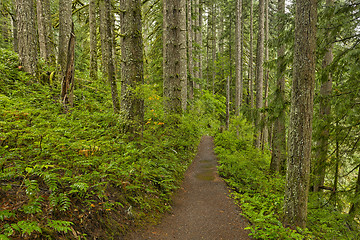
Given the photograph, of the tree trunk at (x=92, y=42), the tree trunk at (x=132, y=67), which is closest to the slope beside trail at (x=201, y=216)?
the tree trunk at (x=132, y=67)

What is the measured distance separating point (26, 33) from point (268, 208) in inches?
387

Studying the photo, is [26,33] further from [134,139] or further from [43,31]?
[134,139]

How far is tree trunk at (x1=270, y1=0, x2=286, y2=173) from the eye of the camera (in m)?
8.28

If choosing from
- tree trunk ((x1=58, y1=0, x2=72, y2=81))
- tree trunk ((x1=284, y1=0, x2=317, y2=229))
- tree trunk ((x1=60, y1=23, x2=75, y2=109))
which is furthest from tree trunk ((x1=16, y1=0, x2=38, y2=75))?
tree trunk ((x1=284, y1=0, x2=317, y2=229))

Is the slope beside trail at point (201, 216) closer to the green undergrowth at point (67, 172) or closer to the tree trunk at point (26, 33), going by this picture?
the green undergrowth at point (67, 172)

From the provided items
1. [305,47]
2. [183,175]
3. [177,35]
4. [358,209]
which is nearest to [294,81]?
[305,47]

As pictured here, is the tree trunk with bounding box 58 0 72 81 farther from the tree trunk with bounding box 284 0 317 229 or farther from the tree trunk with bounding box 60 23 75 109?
the tree trunk with bounding box 284 0 317 229

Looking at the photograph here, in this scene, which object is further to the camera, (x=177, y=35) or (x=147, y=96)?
(x=177, y=35)

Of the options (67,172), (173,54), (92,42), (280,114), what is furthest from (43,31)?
(280,114)

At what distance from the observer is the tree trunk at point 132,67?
5570mm

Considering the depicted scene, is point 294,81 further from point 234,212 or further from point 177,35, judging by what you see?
point 177,35

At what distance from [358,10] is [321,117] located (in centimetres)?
318

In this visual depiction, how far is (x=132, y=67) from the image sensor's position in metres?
5.72

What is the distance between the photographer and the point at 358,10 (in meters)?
5.09
